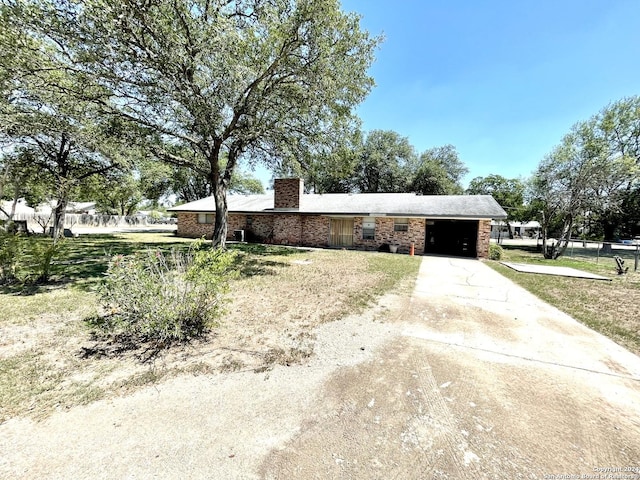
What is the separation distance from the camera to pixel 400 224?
16547mm

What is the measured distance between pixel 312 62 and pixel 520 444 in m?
10.0

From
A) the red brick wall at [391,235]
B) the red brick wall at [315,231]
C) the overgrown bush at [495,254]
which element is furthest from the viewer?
the red brick wall at [315,231]

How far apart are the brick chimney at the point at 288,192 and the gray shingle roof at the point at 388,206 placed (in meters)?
0.57

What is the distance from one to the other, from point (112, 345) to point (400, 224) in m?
15.3

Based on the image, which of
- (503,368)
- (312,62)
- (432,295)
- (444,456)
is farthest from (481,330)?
(312,62)

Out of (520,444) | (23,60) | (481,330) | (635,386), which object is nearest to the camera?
(520,444)

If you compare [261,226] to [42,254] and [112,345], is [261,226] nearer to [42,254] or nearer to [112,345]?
[42,254]

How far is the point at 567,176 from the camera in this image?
17594 mm

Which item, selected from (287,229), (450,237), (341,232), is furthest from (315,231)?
(450,237)

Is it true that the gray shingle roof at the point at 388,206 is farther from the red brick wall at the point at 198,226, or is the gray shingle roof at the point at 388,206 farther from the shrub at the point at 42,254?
the shrub at the point at 42,254

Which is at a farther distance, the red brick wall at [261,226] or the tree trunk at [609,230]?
the tree trunk at [609,230]

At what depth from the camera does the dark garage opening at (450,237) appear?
17500 millimetres

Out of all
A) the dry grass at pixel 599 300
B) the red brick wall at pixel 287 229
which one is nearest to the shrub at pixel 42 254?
the dry grass at pixel 599 300

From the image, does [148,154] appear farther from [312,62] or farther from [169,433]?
[169,433]
